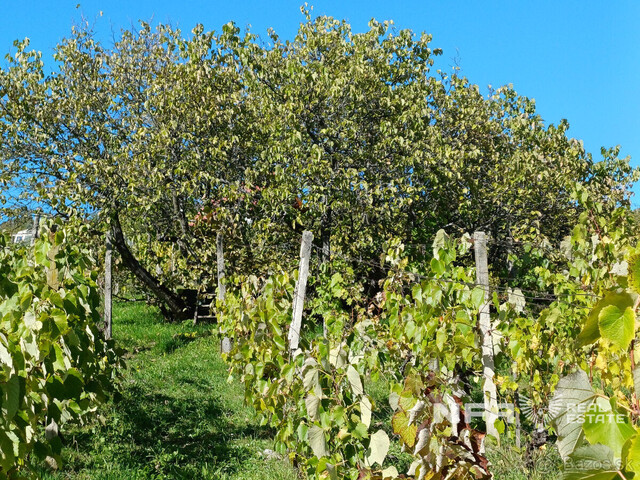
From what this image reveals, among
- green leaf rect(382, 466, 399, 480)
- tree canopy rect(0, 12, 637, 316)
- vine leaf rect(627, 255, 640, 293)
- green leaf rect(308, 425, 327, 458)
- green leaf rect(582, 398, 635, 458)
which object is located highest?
tree canopy rect(0, 12, 637, 316)

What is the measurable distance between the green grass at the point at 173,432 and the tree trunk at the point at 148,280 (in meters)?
2.01

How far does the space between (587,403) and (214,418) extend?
5.28m

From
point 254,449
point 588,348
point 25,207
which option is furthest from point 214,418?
point 25,207

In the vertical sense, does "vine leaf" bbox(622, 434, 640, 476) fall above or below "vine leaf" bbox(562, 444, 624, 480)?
above

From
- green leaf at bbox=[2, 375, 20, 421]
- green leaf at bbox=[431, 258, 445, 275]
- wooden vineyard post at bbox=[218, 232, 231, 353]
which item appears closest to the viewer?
green leaf at bbox=[2, 375, 20, 421]

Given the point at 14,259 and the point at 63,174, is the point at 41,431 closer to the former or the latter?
the point at 14,259

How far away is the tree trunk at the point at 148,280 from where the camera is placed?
9842 mm

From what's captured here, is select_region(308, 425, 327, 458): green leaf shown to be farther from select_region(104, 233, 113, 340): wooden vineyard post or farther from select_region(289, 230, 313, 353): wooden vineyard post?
select_region(104, 233, 113, 340): wooden vineyard post

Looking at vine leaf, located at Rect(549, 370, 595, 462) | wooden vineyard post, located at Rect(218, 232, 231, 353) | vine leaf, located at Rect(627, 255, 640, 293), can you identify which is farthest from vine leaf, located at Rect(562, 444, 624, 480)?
wooden vineyard post, located at Rect(218, 232, 231, 353)

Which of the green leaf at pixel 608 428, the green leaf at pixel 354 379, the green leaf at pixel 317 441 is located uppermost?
the green leaf at pixel 608 428

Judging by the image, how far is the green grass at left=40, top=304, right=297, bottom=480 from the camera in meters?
4.36

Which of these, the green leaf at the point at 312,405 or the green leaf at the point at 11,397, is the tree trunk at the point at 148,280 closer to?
the green leaf at the point at 312,405

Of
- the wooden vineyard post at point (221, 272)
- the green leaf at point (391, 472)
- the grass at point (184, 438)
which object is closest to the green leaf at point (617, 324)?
the green leaf at point (391, 472)

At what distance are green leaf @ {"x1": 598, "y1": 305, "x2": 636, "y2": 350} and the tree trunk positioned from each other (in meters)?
8.46
